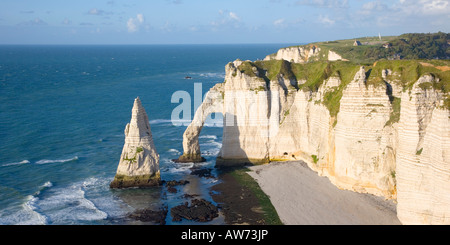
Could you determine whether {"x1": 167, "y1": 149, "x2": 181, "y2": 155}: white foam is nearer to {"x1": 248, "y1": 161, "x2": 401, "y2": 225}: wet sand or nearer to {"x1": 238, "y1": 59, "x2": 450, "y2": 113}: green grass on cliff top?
{"x1": 248, "y1": 161, "x2": 401, "y2": 225}: wet sand

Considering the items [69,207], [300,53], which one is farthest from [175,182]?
[300,53]

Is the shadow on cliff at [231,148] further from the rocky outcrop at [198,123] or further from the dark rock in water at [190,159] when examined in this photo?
the dark rock in water at [190,159]

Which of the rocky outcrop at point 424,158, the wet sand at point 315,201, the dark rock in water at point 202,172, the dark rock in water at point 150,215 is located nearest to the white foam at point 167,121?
the dark rock in water at point 202,172

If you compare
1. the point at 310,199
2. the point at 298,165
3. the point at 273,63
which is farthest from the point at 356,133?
the point at 273,63

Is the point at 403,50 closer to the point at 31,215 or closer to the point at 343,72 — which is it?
the point at 343,72

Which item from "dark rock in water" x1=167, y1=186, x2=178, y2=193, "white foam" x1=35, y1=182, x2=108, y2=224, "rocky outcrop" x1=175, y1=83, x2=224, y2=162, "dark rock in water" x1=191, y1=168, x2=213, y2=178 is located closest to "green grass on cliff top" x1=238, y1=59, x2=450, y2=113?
"rocky outcrop" x1=175, y1=83, x2=224, y2=162
